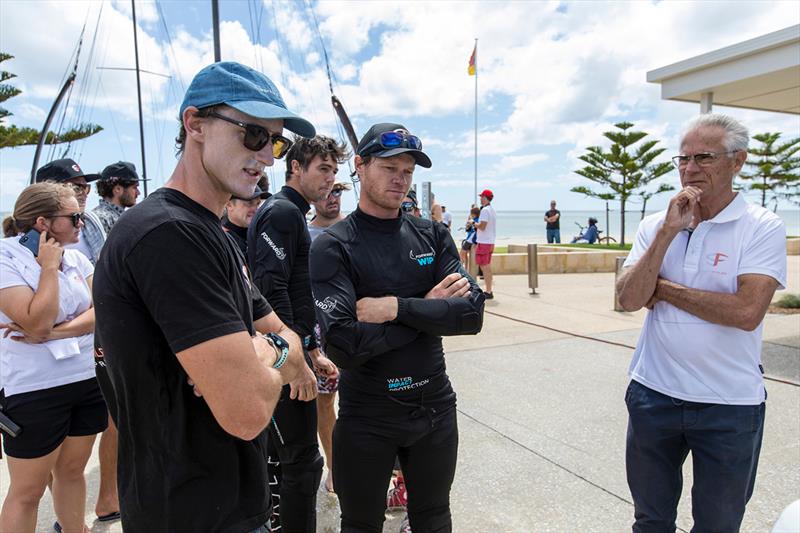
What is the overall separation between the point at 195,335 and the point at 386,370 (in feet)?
3.74

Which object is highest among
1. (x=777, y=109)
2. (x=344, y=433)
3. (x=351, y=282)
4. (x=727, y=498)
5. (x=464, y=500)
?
(x=777, y=109)

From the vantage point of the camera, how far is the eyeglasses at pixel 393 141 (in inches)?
90.7

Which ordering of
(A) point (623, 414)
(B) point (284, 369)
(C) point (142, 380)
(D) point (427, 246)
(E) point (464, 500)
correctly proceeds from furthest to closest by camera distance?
1. (A) point (623, 414)
2. (E) point (464, 500)
3. (D) point (427, 246)
4. (B) point (284, 369)
5. (C) point (142, 380)

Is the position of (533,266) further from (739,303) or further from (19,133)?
(19,133)

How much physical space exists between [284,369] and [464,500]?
212cm

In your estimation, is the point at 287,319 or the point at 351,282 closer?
the point at 351,282

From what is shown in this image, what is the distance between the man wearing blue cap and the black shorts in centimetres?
142

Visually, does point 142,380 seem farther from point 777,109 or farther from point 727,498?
point 777,109

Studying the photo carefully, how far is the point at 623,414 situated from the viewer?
4422mm

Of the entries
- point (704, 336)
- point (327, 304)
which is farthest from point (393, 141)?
point (704, 336)

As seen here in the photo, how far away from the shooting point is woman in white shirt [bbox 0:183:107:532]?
239 centimetres

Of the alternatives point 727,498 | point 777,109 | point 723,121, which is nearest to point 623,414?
point 727,498

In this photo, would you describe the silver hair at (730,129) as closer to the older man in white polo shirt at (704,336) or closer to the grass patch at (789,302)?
the older man in white polo shirt at (704,336)

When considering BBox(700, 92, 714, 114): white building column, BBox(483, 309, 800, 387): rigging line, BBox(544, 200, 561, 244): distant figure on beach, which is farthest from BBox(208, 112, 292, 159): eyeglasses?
BBox(544, 200, 561, 244): distant figure on beach
